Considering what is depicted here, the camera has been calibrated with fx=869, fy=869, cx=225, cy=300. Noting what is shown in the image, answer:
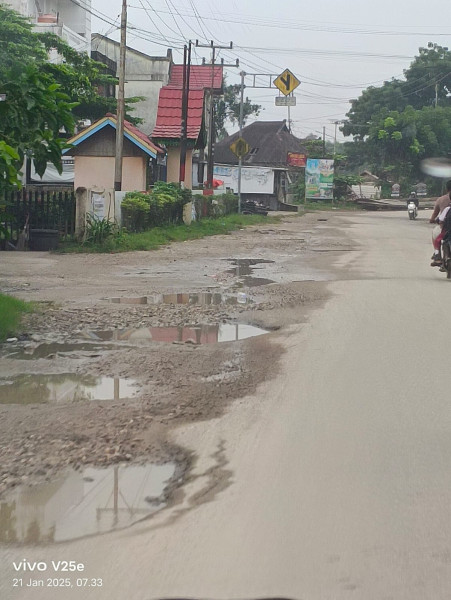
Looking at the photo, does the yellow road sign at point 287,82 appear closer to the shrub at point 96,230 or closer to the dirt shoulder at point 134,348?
the shrub at point 96,230

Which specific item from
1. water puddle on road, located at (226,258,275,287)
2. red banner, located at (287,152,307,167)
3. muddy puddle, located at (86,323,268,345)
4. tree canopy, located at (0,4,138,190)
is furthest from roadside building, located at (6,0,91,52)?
muddy puddle, located at (86,323,268,345)

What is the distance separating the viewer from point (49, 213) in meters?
22.2

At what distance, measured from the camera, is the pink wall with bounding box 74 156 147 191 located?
3036 cm

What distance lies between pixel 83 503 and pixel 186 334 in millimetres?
5204

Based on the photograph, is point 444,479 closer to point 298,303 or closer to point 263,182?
point 298,303

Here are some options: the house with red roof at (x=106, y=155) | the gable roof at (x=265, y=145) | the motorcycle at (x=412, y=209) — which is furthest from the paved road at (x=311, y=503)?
the gable roof at (x=265, y=145)

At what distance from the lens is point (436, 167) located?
6812 centimetres

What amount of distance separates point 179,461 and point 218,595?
71.3 inches

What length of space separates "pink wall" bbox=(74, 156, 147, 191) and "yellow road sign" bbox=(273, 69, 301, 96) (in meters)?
22.9

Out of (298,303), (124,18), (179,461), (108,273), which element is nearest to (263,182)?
(124,18)

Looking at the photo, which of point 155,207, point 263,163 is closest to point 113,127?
point 155,207

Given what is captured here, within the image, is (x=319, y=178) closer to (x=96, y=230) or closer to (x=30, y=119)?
(x=96, y=230)
